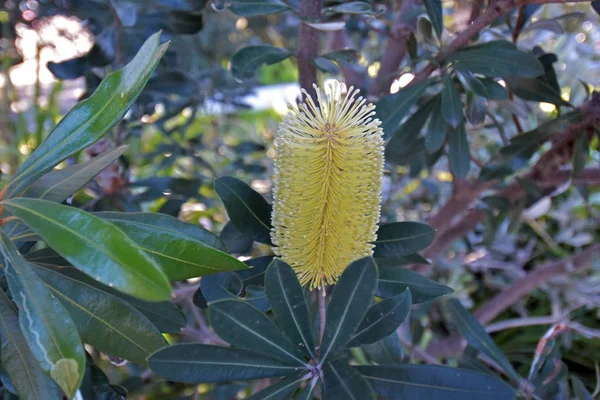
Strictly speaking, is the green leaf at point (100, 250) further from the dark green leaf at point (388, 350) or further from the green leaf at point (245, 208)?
the dark green leaf at point (388, 350)

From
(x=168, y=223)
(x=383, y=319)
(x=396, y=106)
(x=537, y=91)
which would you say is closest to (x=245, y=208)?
(x=168, y=223)

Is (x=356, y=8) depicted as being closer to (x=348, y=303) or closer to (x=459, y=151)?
(x=459, y=151)

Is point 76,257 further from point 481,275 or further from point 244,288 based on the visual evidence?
point 481,275

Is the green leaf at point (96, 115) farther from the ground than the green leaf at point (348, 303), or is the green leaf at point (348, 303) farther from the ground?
the green leaf at point (96, 115)

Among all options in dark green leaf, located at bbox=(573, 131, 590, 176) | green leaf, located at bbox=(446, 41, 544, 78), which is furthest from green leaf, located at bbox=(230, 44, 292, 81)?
dark green leaf, located at bbox=(573, 131, 590, 176)

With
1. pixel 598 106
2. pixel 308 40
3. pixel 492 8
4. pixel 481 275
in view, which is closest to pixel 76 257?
pixel 308 40

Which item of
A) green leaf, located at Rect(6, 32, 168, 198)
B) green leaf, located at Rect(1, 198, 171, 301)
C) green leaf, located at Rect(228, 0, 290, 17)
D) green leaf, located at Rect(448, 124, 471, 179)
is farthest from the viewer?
green leaf, located at Rect(448, 124, 471, 179)

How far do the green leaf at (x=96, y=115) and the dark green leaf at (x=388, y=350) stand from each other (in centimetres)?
43

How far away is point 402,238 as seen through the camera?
596 millimetres

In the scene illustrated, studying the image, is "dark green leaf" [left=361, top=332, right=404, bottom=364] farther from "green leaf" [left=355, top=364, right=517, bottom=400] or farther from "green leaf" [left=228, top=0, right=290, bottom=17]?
"green leaf" [left=228, top=0, right=290, bottom=17]

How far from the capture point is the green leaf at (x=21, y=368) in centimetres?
47

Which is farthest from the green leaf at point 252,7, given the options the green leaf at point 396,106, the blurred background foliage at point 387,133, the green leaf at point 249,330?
the green leaf at point 249,330

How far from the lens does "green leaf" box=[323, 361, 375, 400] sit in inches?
17.6

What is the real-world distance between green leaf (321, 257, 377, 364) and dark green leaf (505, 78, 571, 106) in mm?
572
